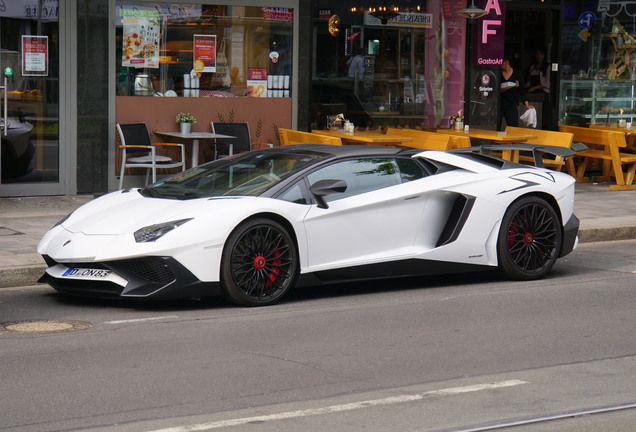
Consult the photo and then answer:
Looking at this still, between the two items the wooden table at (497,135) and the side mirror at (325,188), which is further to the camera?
the wooden table at (497,135)

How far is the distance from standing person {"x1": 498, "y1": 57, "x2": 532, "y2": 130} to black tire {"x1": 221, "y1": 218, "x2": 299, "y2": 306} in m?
10.5

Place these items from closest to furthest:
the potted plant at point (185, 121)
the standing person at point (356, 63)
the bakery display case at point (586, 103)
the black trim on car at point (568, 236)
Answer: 1. the black trim on car at point (568, 236)
2. the potted plant at point (185, 121)
3. the standing person at point (356, 63)
4. the bakery display case at point (586, 103)

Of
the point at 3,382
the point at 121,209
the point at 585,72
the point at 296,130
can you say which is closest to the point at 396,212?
the point at 121,209

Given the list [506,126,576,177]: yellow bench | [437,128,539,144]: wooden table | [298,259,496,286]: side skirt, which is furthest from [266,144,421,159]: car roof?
[506,126,576,177]: yellow bench

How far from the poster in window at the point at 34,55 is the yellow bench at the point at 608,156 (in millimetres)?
8674

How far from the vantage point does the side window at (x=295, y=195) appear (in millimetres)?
8781

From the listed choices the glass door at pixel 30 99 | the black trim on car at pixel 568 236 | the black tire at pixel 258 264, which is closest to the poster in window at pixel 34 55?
the glass door at pixel 30 99

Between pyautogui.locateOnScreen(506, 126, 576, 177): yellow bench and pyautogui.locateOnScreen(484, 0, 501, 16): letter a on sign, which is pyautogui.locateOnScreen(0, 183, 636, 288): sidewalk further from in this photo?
pyautogui.locateOnScreen(484, 0, 501, 16): letter a on sign

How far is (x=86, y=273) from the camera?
327 inches

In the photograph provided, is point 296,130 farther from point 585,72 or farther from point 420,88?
point 585,72

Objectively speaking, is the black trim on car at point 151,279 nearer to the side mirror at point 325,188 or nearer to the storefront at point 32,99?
the side mirror at point 325,188

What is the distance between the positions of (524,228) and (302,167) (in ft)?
7.27

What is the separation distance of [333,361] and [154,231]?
2113 mm

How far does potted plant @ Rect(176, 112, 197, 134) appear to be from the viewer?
15234mm
